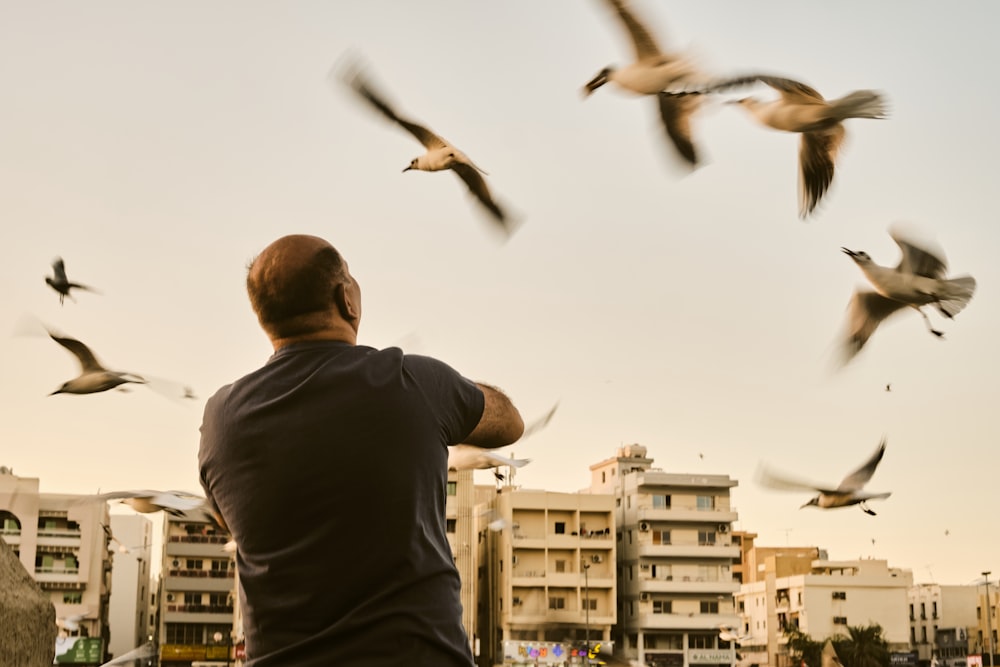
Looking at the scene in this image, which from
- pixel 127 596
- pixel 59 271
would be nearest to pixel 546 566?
pixel 127 596

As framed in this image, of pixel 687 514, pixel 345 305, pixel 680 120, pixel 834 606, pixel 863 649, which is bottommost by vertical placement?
pixel 863 649

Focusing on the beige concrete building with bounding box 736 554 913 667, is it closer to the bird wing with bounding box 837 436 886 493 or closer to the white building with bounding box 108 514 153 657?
the white building with bounding box 108 514 153 657

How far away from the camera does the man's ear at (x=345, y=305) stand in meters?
2.72

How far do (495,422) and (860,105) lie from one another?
181 inches

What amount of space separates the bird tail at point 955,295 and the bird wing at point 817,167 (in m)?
0.89

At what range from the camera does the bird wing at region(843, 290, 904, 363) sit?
7886mm

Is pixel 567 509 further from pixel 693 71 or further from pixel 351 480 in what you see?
pixel 351 480

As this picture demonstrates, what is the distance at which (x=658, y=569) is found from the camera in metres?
69.2

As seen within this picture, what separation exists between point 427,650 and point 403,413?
444 mm

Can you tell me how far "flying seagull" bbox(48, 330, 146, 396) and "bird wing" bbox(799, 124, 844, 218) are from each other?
393 cm

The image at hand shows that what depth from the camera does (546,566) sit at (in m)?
65.6

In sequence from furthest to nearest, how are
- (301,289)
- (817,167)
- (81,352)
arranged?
1. (817,167)
2. (81,352)
3. (301,289)

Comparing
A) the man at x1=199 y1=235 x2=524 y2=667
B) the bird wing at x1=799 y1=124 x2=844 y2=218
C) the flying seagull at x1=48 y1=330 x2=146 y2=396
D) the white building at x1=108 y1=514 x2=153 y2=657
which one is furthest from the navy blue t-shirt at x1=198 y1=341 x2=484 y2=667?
the white building at x1=108 y1=514 x2=153 y2=657

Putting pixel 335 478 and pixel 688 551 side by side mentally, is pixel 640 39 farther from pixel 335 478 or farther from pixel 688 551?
pixel 688 551
